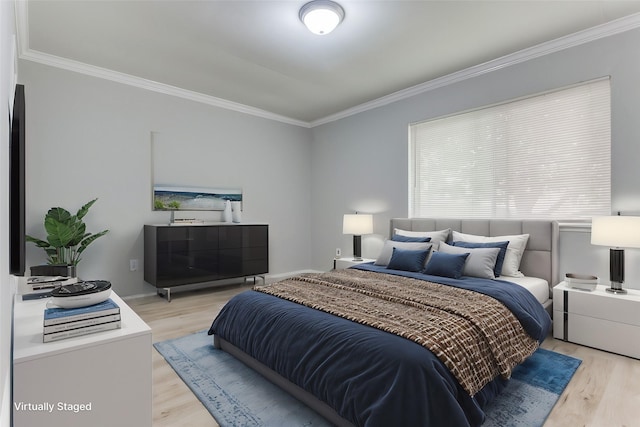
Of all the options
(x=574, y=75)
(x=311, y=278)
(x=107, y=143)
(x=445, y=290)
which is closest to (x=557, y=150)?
(x=574, y=75)

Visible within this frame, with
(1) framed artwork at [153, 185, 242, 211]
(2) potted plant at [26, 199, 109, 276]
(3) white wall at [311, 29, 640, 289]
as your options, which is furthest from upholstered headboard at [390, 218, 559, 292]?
(2) potted plant at [26, 199, 109, 276]

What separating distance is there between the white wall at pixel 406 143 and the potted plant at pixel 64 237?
3.26 meters

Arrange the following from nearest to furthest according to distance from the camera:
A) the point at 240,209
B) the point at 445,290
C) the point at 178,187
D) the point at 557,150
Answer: the point at 445,290 < the point at 557,150 < the point at 178,187 < the point at 240,209

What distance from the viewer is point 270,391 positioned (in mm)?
2045

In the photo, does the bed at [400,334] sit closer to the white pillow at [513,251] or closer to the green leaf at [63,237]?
the white pillow at [513,251]

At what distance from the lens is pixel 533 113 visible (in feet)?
11.1

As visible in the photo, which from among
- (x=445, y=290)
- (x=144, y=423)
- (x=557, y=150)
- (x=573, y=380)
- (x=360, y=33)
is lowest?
(x=573, y=380)

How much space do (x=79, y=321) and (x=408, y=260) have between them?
8.93 ft

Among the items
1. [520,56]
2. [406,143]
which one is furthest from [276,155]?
[520,56]

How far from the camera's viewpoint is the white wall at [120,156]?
3414mm

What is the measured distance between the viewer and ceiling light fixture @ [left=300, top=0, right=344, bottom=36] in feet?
8.14

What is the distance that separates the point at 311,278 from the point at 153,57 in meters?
2.76

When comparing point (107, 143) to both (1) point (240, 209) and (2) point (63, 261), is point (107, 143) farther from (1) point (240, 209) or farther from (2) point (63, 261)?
(1) point (240, 209)

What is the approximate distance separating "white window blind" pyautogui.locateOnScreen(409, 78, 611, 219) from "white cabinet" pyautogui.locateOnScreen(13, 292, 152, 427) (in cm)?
356
